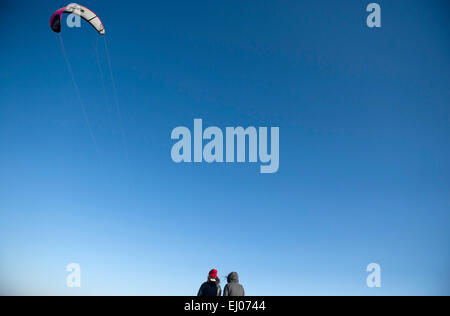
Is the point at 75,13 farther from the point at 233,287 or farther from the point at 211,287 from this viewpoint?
the point at 233,287

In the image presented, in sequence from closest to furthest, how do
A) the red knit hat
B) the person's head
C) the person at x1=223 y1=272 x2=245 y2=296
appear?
1. the person at x1=223 y1=272 x2=245 y2=296
2. the person's head
3. the red knit hat

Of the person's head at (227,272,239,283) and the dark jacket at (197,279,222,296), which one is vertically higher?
the person's head at (227,272,239,283)

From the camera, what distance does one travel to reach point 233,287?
623 centimetres

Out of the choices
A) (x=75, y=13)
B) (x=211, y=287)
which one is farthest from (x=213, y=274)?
(x=75, y=13)

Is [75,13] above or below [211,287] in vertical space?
above

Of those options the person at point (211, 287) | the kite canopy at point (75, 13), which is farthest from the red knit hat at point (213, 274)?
the kite canopy at point (75, 13)

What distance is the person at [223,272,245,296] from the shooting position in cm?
619

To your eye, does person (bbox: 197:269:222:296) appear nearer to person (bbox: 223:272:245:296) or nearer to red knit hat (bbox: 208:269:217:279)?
red knit hat (bbox: 208:269:217:279)

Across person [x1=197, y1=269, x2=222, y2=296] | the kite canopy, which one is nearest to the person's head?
person [x1=197, y1=269, x2=222, y2=296]
